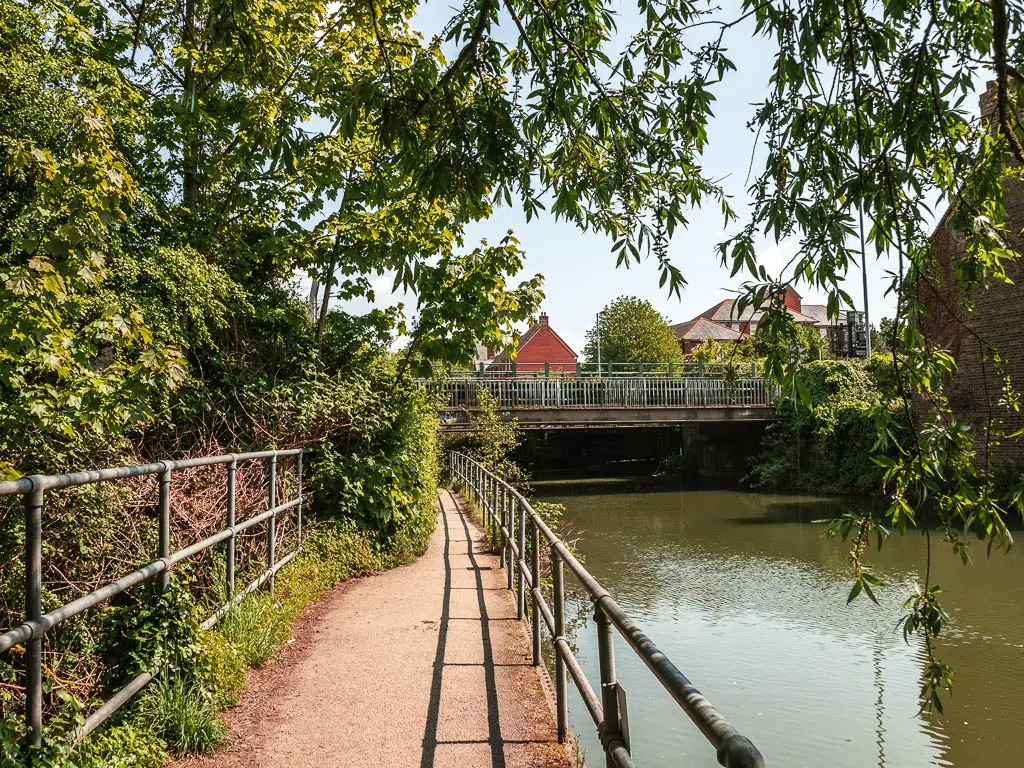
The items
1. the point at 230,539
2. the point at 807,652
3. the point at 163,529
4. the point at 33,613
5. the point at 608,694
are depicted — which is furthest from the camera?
the point at 807,652

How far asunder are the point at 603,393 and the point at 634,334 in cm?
3503

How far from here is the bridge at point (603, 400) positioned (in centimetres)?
2616

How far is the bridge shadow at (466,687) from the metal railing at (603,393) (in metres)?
17.9

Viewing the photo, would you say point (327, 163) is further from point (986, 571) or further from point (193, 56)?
point (986, 571)

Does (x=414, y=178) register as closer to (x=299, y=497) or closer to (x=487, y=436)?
(x=299, y=497)

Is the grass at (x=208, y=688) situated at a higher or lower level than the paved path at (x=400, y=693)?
higher

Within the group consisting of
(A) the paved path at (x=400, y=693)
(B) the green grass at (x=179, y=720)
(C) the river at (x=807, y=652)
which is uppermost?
(B) the green grass at (x=179, y=720)

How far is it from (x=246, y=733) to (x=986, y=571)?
499 inches

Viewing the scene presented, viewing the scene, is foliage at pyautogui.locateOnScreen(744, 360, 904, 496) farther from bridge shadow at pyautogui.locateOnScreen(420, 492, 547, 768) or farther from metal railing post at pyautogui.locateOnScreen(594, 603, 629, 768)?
metal railing post at pyautogui.locateOnScreen(594, 603, 629, 768)

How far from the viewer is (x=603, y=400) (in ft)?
93.4

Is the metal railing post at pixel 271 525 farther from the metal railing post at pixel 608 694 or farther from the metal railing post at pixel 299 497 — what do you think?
the metal railing post at pixel 608 694

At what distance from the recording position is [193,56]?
8.16 metres

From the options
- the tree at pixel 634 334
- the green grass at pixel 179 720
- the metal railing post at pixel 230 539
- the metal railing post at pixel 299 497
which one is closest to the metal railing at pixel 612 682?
the green grass at pixel 179 720

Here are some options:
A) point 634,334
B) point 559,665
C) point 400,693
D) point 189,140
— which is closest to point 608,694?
→ point 559,665
